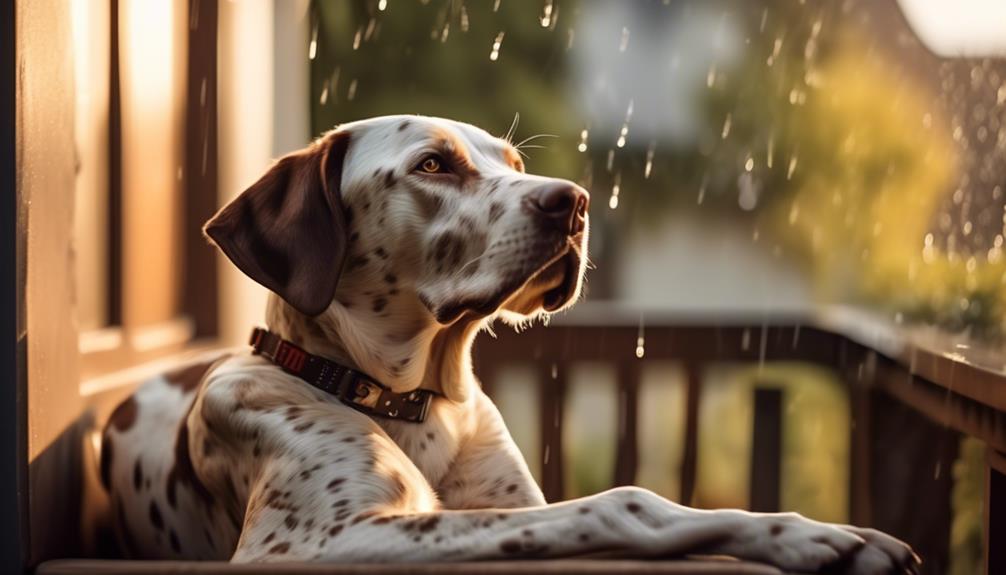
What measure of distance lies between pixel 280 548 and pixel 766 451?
2.93 metres

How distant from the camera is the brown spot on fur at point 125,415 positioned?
6.73ft

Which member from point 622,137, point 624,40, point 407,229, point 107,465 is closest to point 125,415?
point 107,465

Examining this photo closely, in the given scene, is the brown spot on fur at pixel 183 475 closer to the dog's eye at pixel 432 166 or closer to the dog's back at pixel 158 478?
the dog's back at pixel 158 478

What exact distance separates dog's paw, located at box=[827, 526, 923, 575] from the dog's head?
0.62m

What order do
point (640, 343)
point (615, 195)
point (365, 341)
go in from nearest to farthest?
1. point (365, 341)
2. point (640, 343)
3. point (615, 195)

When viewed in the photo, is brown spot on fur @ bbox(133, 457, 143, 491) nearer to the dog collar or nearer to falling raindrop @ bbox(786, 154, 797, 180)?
the dog collar

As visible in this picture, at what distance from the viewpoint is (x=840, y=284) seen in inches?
263

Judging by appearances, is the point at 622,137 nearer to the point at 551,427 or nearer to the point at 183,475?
the point at 551,427

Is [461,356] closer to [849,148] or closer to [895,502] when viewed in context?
[895,502]

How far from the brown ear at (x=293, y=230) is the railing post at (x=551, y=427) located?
2361mm

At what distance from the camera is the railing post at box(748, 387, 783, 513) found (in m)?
4.02

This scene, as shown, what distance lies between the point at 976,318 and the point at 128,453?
2.68 meters

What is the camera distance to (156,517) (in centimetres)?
191

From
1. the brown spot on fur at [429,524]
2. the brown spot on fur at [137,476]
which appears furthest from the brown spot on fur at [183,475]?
the brown spot on fur at [429,524]
